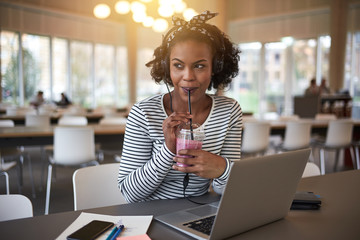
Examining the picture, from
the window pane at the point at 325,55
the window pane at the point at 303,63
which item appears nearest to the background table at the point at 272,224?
the window pane at the point at 325,55

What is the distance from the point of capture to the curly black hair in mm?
1348

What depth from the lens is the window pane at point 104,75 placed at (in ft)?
37.8

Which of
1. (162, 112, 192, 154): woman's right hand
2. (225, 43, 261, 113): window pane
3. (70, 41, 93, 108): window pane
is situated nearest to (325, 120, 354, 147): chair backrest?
(162, 112, 192, 154): woman's right hand

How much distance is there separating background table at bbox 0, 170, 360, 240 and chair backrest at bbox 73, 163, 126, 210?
1.12 ft

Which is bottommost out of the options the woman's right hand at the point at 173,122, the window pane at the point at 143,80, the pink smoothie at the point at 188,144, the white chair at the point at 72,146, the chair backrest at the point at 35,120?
the white chair at the point at 72,146

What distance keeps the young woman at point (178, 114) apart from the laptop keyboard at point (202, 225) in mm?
163

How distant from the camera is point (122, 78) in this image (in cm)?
1220

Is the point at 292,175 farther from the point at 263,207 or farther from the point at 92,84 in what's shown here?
the point at 92,84

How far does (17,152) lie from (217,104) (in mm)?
2946

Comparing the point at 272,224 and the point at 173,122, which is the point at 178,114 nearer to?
the point at 173,122

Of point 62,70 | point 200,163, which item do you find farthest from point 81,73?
point 200,163

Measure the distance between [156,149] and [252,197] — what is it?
1.86 feet

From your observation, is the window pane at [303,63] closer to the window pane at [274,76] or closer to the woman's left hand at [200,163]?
the window pane at [274,76]

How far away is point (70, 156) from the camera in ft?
10.5
